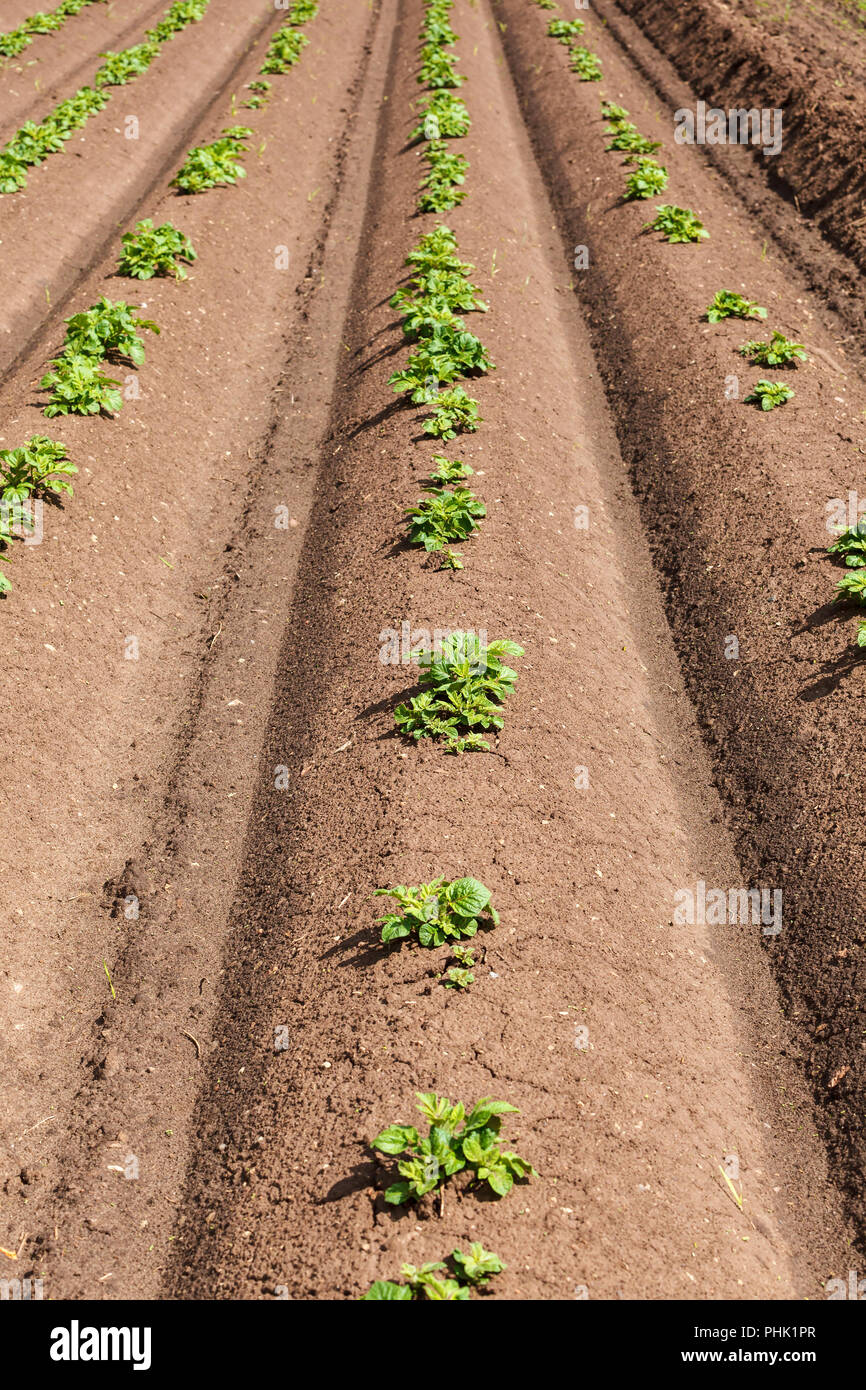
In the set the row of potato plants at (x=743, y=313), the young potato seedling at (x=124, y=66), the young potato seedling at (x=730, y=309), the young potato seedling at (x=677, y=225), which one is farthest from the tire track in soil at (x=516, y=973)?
the young potato seedling at (x=124, y=66)

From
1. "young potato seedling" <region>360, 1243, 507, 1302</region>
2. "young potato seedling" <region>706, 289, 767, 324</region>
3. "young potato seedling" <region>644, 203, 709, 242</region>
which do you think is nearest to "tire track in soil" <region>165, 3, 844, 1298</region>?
"young potato seedling" <region>360, 1243, 507, 1302</region>

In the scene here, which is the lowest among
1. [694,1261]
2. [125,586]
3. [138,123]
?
[694,1261]

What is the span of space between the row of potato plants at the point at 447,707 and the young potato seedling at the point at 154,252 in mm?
3126

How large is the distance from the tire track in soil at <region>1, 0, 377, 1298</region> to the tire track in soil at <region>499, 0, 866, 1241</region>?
3.80 meters

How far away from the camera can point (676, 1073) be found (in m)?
5.34

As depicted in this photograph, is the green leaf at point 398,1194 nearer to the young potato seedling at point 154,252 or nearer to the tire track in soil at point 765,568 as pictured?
the tire track in soil at point 765,568

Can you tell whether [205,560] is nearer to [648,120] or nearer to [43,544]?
[43,544]

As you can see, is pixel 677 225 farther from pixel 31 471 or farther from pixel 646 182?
pixel 31 471

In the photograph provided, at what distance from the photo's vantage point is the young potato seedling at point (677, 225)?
13.8 metres

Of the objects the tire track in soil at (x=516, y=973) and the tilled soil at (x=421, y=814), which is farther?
the tilled soil at (x=421, y=814)

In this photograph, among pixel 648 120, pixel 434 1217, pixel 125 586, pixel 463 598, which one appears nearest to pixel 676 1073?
pixel 434 1217

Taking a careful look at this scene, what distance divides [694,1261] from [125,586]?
702 centimetres

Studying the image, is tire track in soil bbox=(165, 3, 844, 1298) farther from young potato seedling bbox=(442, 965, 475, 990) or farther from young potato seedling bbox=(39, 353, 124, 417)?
young potato seedling bbox=(39, 353, 124, 417)

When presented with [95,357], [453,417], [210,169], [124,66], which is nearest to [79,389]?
[95,357]
